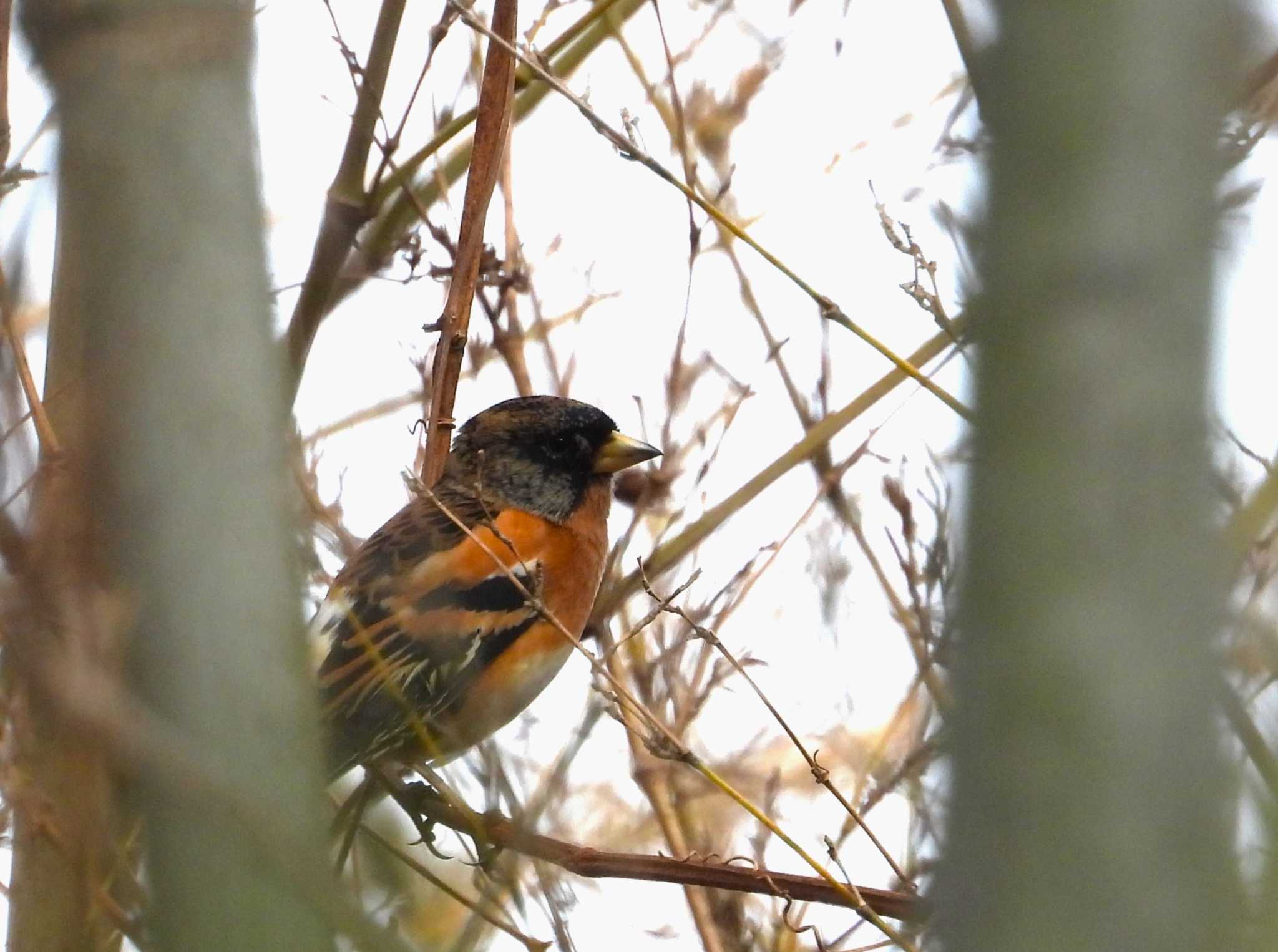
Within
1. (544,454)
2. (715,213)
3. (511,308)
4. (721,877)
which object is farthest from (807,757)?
(544,454)

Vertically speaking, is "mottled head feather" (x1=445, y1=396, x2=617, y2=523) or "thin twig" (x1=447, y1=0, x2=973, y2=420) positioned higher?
"mottled head feather" (x1=445, y1=396, x2=617, y2=523)

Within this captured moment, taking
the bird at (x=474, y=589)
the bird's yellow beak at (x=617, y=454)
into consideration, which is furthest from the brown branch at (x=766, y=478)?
the bird's yellow beak at (x=617, y=454)

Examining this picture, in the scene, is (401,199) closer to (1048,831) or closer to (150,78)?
(150,78)

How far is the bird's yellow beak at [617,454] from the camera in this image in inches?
171

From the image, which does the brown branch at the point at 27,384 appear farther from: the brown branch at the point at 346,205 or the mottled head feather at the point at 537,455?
the mottled head feather at the point at 537,455

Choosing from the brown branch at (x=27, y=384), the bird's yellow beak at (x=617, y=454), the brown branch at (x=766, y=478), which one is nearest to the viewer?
the brown branch at (x=27, y=384)

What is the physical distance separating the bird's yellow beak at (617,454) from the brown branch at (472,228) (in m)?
1.14

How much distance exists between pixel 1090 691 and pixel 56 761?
0.69 m

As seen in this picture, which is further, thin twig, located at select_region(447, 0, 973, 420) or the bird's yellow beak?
the bird's yellow beak

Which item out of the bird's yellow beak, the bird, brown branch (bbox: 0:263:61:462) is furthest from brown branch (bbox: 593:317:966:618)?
brown branch (bbox: 0:263:61:462)

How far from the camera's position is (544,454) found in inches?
177

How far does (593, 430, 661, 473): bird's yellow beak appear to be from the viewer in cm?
433

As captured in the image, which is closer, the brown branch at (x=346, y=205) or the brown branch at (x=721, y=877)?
the brown branch at (x=721, y=877)

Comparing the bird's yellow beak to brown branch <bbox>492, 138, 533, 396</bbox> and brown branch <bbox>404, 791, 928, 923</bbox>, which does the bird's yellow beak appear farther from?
brown branch <bbox>404, 791, 928, 923</bbox>
